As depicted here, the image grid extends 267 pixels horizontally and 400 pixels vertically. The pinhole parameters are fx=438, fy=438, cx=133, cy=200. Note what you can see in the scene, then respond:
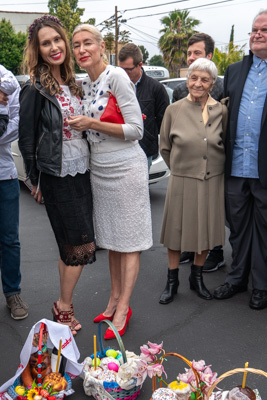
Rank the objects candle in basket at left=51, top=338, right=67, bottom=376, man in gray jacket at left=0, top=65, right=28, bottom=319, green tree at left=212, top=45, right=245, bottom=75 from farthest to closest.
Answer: green tree at left=212, top=45, right=245, bottom=75 → man in gray jacket at left=0, top=65, right=28, bottom=319 → candle in basket at left=51, top=338, right=67, bottom=376

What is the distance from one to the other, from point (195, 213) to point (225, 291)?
710mm

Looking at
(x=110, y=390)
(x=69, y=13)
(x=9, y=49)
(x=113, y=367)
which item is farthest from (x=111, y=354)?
(x=69, y=13)

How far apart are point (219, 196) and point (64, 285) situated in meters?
1.36

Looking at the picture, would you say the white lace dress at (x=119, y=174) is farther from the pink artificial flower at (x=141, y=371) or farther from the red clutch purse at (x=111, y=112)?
the pink artificial flower at (x=141, y=371)

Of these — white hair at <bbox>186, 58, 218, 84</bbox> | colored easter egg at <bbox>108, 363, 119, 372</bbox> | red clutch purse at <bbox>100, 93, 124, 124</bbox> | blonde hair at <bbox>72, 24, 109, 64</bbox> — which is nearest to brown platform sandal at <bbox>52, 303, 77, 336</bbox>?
colored easter egg at <bbox>108, 363, 119, 372</bbox>

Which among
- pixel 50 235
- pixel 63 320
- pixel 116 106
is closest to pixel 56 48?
pixel 116 106

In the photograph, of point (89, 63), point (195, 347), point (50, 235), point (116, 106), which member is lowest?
point (50, 235)

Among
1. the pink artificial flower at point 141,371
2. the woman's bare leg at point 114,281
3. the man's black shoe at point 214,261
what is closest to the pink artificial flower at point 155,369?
the pink artificial flower at point 141,371

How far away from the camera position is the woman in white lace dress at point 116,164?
8.83ft

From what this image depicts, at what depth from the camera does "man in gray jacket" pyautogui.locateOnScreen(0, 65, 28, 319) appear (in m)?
3.02

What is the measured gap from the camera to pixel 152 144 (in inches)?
176

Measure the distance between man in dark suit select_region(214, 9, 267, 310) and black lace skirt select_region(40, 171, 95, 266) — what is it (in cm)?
117

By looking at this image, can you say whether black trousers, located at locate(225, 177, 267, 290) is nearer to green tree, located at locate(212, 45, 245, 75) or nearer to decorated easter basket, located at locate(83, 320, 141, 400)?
decorated easter basket, located at locate(83, 320, 141, 400)

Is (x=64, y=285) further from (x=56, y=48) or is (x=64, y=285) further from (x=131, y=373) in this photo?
(x=56, y=48)
